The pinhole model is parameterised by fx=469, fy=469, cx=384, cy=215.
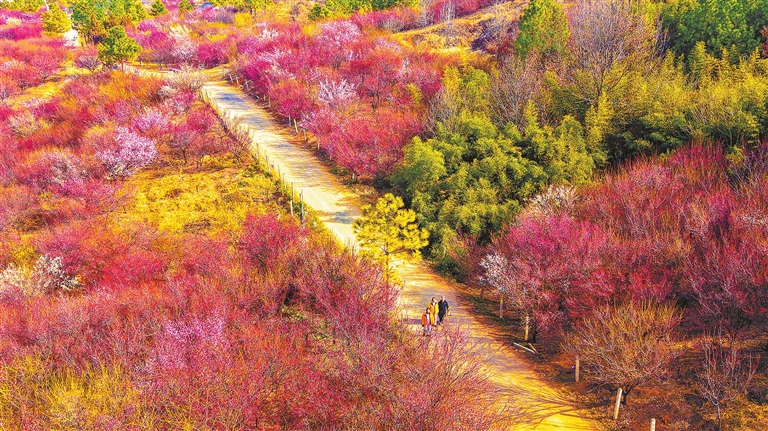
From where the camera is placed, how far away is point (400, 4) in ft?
235

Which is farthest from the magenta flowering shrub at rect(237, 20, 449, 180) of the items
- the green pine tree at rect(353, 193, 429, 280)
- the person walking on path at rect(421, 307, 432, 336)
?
the person walking on path at rect(421, 307, 432, 336)

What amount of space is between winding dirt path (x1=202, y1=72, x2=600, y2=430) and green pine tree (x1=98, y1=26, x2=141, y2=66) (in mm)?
11025

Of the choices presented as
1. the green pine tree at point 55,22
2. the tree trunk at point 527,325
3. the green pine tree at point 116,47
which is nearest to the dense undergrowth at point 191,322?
the tree trunk at point 527,325

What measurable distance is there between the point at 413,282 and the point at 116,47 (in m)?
42.6

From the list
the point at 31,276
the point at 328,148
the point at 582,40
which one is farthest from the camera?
the point at 328,148

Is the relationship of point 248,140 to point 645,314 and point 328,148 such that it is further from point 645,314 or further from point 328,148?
point 645,314

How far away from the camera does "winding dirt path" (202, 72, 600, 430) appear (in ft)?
48.4

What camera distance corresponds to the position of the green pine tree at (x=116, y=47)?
47.2 m

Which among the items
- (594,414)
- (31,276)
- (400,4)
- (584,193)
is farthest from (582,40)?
(400,4)

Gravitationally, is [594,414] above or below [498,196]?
below

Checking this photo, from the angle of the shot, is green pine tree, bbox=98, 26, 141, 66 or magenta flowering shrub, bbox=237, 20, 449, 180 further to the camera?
green pine tree, bbox=98, 26, 141, 66

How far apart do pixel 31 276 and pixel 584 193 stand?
949 inches

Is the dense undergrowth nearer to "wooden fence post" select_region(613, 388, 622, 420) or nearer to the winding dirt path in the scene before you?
the winding dirt path

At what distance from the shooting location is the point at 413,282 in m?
22.5
